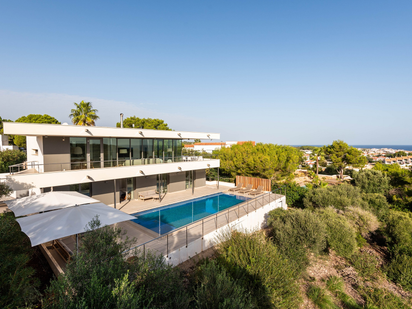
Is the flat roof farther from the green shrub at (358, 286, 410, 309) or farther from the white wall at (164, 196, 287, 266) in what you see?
the green shrub at (358, 286, 410, 309)

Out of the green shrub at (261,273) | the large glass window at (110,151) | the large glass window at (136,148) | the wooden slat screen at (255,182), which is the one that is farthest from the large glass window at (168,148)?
the green shrub at (261,273)

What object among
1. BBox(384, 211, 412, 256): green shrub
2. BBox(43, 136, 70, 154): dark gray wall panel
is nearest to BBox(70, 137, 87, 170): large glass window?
BBox(43, 136, 70, 154): dark gray wall panel

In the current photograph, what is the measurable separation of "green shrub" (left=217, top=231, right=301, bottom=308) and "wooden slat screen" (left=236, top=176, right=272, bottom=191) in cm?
1270

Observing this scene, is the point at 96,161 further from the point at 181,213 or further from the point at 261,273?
the point at 261,273

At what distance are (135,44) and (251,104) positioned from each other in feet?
82.7

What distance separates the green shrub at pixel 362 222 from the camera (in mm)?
15768

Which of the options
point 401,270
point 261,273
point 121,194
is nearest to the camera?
point 261,273

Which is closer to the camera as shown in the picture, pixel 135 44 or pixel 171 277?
pixel 171 277

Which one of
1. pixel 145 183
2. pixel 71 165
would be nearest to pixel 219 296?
pixel 71 165

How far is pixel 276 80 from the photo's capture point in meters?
37.3

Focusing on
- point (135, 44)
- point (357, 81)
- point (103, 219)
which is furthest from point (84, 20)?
point (357, 81)

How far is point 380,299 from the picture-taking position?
969 centimetres

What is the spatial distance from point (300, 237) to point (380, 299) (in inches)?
158

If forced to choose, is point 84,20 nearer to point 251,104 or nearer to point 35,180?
point 35,180
